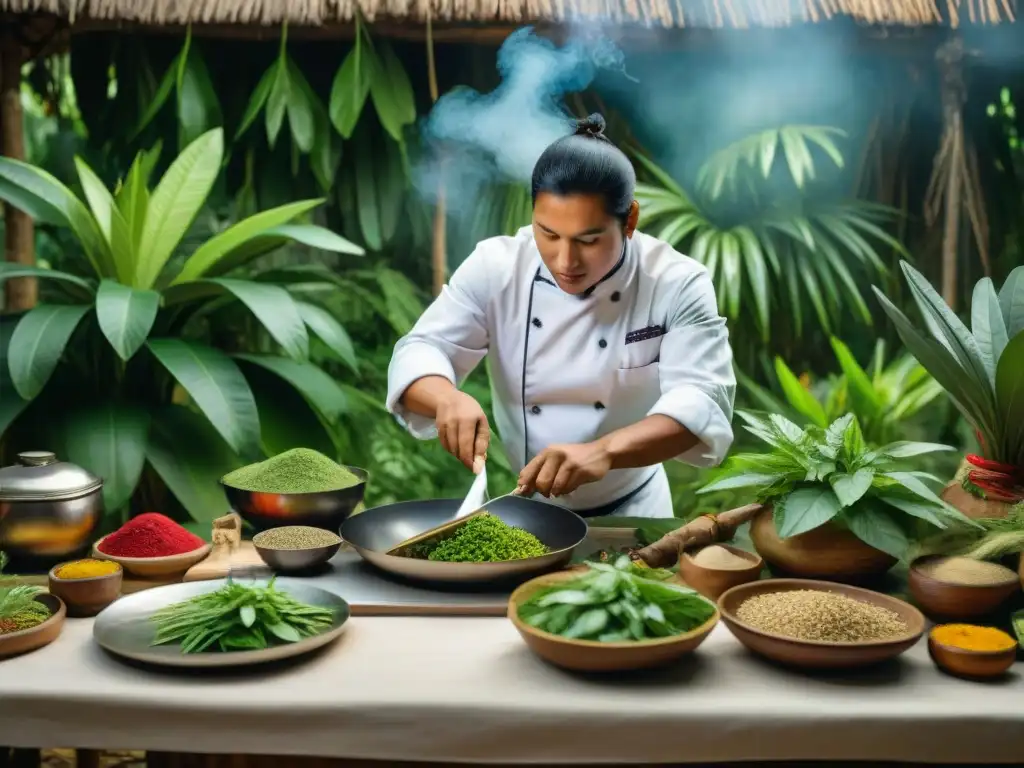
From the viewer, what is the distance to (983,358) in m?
1.84

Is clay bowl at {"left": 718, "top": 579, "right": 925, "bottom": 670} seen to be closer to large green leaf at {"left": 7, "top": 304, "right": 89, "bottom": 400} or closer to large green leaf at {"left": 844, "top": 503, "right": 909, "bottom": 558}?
large green leaf at {"left": 844, "top": 503, "right": 909, "bottom": 558}

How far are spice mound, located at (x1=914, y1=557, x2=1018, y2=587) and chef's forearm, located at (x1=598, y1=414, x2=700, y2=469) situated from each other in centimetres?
60

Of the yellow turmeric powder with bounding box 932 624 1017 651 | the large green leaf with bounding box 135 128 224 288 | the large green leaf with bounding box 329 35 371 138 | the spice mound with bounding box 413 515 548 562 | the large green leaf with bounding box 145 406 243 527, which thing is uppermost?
the large green leaf with bounding box 329 35 371 138

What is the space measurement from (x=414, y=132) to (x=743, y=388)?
2.10 meters

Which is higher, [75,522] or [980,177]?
[980,177]

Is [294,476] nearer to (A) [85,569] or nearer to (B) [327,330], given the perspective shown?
(A) [85,569]

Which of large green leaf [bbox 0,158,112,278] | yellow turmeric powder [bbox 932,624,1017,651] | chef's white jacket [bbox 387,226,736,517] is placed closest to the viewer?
yellow turmeric powder [bbox 932,624,1017,651]

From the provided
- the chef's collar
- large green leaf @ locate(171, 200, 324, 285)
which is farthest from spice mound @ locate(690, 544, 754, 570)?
large green leaf @ locate(171, 200, 324, 285)

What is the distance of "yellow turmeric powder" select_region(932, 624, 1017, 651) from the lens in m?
1.38

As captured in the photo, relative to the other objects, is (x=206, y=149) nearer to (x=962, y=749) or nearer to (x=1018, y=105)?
(x=962, y=749)

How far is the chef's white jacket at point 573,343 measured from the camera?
2260mm

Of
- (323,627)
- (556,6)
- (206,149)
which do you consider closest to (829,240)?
(556,6)

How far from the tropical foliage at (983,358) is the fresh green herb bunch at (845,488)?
0.63 feet

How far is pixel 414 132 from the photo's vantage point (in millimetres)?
4484
